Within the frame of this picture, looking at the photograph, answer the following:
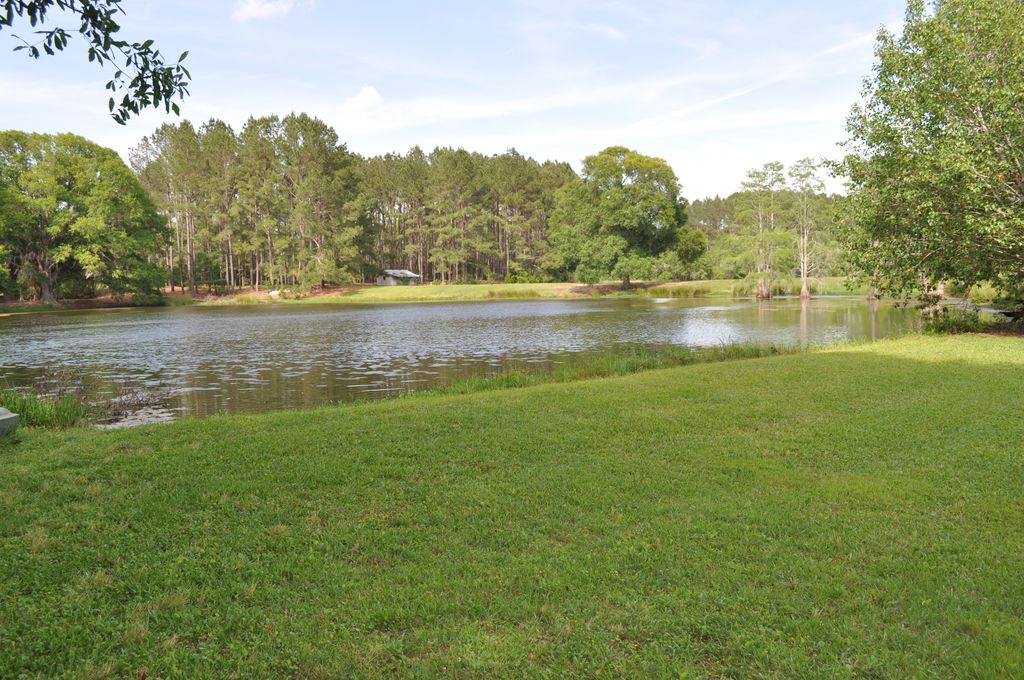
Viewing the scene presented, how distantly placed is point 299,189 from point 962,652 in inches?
3107

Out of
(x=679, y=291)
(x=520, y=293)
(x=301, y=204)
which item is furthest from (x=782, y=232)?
(x=301, y=204)

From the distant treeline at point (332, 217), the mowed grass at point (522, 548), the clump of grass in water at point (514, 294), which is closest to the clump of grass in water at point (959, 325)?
the mowed grass at point (522, 548)

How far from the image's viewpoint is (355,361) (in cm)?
2234

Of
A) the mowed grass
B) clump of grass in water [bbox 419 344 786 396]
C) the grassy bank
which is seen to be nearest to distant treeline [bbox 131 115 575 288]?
the grassy bank

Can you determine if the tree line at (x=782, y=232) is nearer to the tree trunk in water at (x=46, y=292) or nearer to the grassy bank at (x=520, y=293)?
the grassy bank at (x=520, y=293)

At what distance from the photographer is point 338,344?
2778cm

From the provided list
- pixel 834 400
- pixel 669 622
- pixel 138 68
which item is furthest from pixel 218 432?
pixel 834 400

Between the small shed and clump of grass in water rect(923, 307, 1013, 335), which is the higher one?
the small shed

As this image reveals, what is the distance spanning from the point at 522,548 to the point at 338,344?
2398 centimetres

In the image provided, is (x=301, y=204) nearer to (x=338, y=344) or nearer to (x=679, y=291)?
(x=679, y=291)

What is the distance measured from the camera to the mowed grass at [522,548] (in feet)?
12.5

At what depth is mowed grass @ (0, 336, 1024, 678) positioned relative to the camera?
3.82m

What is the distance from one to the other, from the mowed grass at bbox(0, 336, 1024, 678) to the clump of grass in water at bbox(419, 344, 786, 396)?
569 centimetres

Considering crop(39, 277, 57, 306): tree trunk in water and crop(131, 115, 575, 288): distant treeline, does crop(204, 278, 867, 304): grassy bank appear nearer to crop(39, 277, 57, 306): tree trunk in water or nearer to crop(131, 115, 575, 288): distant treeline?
crop(131, 115, 575, 288): distant treeline
